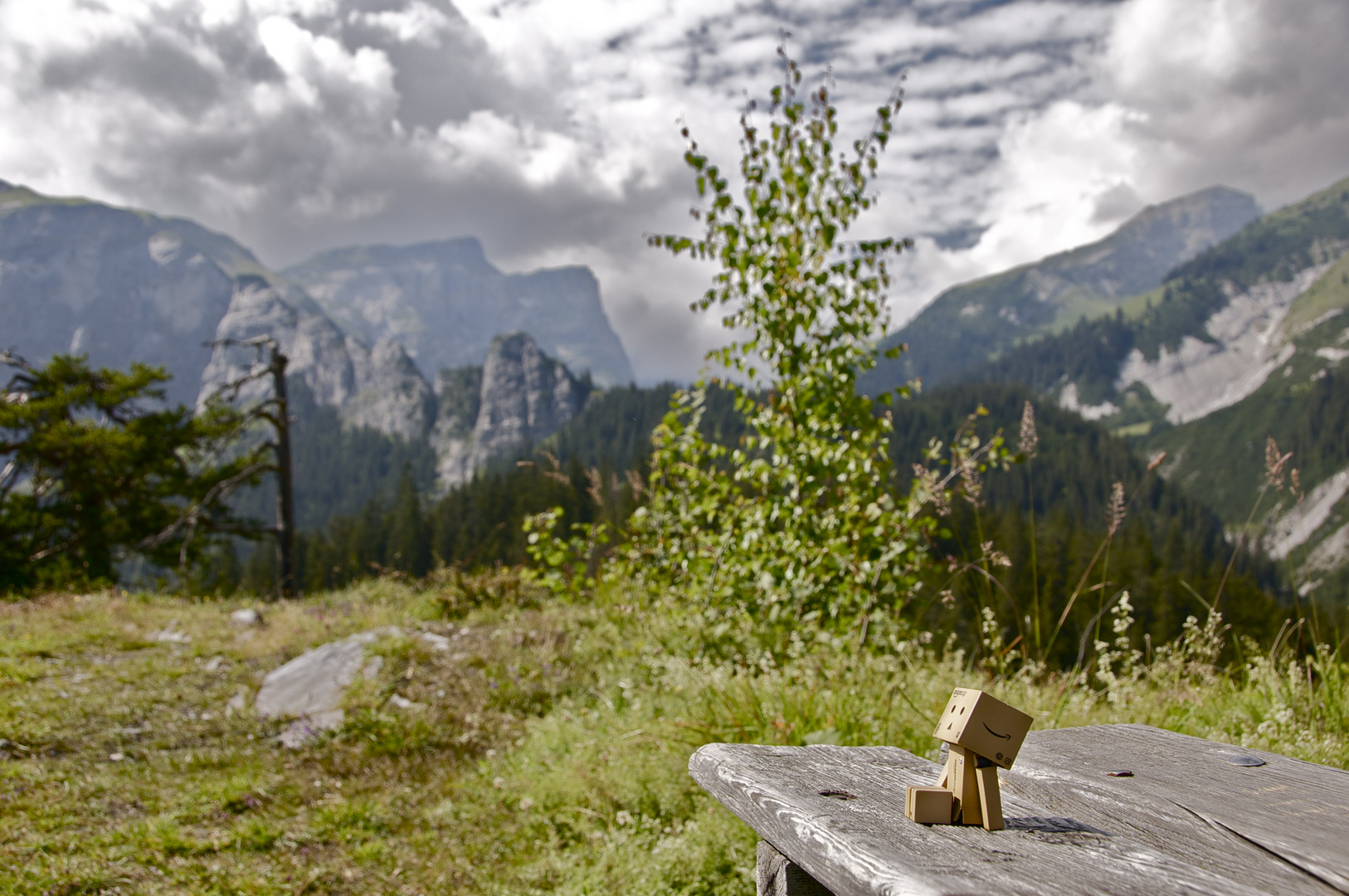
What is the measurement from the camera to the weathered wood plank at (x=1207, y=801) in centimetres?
115

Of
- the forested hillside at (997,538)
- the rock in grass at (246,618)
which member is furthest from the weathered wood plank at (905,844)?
the rock in grass at (246,618)

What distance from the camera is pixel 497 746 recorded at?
589 cm

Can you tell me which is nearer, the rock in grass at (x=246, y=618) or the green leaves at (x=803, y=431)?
the green leaves at (x=803, y=431)

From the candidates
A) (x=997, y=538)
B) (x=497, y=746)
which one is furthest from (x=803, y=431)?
(x=997, y=538)

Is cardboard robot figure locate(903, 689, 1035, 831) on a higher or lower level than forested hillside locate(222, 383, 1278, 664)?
higher

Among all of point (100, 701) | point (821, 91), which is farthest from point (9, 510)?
point (821, 91)

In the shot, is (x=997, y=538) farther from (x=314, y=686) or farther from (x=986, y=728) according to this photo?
(x=986, y=728)

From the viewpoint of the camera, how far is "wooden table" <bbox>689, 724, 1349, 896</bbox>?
110 centimetres

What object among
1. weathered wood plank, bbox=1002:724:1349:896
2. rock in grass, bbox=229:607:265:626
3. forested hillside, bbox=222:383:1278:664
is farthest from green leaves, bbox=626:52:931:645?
rock in grass, bbox=229:607:265:626

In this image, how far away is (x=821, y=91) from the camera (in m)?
5.47

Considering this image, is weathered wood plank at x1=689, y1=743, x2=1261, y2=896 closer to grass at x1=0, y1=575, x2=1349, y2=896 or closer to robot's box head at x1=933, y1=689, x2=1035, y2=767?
robot's box head at x1=933, y1=689, x2=1035, y2=767

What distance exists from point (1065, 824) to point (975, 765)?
10.3 inches

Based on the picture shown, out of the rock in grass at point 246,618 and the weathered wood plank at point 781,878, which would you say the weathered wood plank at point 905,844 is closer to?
the weathered wood plank at point 781,878

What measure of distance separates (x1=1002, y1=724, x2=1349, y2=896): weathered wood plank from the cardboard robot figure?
0.26m
